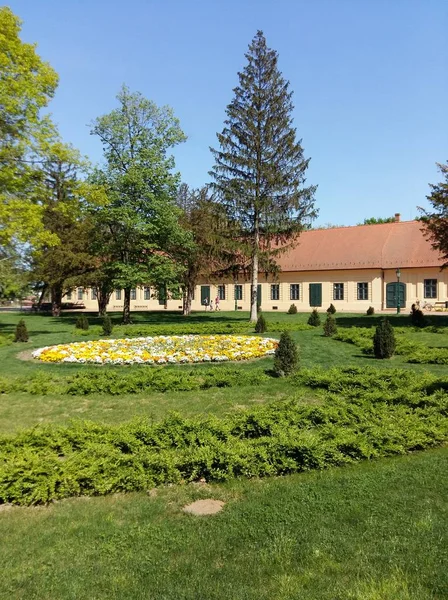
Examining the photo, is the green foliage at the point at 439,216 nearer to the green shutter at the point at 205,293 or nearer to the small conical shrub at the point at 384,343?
the small conical shrub at the point at 384,343

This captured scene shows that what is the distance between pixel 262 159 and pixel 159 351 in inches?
731

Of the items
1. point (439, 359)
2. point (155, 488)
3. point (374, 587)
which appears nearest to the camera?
point (374, 587)

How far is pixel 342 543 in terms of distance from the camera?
12.1 feet

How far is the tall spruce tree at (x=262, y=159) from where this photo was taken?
28.5 metres

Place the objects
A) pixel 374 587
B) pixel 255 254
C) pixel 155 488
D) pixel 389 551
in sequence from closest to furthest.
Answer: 1. pixel 374 587
2. pixel 389 551
3. pixel 155 488
4. pixel 255 254

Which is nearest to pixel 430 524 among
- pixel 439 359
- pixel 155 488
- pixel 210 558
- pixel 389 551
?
pixel 389 551

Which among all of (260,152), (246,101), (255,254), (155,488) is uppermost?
(246,101)

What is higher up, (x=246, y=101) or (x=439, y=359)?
(x=246, y=101)

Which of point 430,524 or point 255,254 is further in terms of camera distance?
point 255,254

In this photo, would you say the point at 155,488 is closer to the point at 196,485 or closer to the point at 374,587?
the point at 196,485

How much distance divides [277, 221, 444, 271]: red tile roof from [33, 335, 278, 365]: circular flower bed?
26019 millimetres

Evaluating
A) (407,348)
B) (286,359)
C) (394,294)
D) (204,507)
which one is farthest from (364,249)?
(204,507)

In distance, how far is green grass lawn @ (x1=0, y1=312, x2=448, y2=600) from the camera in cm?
318

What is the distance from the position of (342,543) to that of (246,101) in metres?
29.0
